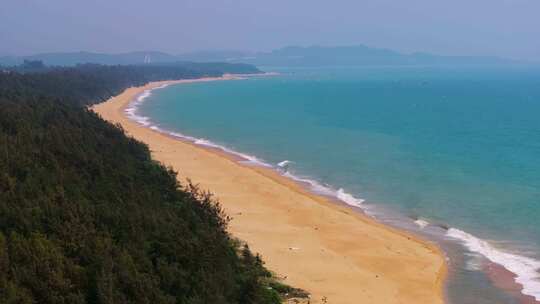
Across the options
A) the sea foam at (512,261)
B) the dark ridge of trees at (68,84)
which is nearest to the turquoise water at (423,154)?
the sea foam at (512,261)

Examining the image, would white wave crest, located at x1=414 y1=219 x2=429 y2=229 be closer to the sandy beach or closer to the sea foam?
the sea foam

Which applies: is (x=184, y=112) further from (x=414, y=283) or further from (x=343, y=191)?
(x=414, y=283)

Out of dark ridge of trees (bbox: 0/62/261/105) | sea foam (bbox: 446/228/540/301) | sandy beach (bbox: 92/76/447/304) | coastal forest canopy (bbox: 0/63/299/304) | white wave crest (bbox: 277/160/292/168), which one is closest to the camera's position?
coastal forest canopy (bbox: 0/63/299/304)

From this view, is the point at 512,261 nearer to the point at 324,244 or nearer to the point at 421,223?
the point at 421,223

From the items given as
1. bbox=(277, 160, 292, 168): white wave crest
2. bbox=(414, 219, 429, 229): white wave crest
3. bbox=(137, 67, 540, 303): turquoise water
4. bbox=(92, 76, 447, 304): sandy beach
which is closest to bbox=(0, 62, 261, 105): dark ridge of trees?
bbox=(137, 67, 540, 303): turquoise water

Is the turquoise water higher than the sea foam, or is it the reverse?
the turquoise water

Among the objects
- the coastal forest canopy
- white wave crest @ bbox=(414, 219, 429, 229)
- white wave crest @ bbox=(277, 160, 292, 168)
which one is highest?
the coastal forest canopy

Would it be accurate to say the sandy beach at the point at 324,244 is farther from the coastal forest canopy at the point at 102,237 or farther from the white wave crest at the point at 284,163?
the white wave crest at the point at 284,163

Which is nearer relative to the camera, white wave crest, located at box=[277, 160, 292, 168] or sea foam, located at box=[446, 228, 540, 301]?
sea foam, located at box=[446, 228, 540, 301]
